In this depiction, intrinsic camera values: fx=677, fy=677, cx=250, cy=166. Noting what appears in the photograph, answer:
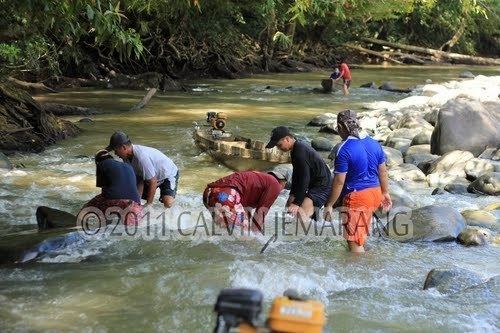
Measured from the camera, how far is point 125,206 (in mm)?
6305

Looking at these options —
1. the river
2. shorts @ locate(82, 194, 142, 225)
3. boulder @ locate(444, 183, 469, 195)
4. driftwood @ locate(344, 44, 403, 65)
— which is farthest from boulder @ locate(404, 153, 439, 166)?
driftwood @ locate(344, 44, 403, 65)

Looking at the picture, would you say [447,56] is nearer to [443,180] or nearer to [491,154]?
[491,154]

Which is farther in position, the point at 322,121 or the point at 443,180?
the point at 322,121

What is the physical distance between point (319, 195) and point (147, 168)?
68.6 inches

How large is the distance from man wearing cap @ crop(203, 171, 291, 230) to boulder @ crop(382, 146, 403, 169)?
5.07 metres

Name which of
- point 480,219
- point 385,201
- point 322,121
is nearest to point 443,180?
point 480,219

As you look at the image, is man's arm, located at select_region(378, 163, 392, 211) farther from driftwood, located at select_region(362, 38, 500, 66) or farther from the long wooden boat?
driftwood, located at select_region(362, 38, 500, 66)

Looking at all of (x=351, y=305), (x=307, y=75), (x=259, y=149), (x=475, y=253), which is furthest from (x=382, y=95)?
(x=351, y=305)

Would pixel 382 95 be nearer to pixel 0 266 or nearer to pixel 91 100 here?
pixel 91 100

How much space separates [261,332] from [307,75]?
26851 millimetres

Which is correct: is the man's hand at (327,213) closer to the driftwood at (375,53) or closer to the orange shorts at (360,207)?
the orange shorts at (360,207)

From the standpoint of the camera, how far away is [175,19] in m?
24.2

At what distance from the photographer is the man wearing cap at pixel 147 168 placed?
21.2ft

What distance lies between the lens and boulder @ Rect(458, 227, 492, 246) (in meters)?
6.86
